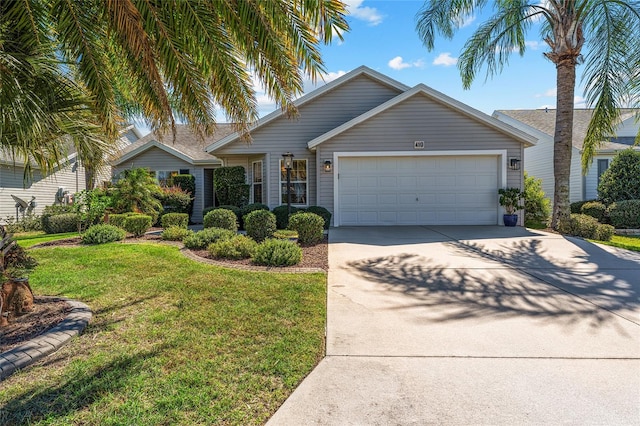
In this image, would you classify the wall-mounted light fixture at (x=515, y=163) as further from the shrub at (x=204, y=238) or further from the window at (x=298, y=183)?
the shrub at (x=204, y=238)

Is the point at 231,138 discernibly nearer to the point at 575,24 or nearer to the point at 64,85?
the point at 64,85

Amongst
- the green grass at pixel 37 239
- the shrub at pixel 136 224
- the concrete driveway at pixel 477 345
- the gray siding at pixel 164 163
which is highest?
the gray siding at pixel 164 163

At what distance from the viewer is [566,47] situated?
11.4 metres

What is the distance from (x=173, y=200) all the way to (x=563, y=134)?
15.2 meters

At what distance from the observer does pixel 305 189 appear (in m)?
14.0

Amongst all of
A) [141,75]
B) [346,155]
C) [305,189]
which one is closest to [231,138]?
[305,189]

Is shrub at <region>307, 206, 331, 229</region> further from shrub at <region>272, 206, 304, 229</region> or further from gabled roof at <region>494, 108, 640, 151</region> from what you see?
gabled roof at <region>494, 108, 640, 151</region>

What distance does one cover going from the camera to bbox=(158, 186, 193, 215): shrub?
1579 cm

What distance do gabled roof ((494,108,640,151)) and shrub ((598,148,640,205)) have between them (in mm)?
3419

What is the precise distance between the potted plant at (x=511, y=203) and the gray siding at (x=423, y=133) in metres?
0.54

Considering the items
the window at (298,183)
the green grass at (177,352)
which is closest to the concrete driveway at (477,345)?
the green grass at (177,352)

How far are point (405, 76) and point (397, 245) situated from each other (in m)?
8.22

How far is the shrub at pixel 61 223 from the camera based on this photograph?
13.3m

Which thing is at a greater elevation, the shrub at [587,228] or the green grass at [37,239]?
the shrub at [587,228]
